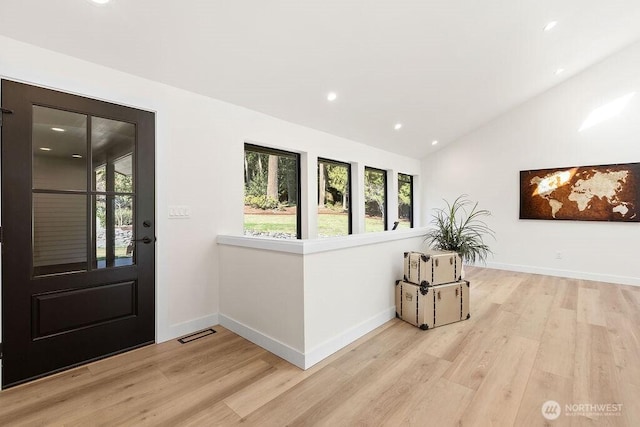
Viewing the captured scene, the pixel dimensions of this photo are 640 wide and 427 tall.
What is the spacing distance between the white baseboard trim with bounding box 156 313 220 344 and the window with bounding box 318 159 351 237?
1.98m

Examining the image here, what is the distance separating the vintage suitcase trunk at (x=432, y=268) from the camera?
2.74 meters

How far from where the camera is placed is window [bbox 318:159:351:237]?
450cm

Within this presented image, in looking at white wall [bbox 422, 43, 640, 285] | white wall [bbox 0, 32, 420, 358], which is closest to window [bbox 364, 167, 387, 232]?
white wall [bbox 422, 43, 640, 285]

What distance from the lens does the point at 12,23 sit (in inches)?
71.1

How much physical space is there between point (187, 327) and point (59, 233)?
1.27 meters

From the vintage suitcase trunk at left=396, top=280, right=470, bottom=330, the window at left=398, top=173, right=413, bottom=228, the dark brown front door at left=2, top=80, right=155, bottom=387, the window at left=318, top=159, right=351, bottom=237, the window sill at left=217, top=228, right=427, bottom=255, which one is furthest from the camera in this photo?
the window at left=398, top=173, right=413, bottom=228

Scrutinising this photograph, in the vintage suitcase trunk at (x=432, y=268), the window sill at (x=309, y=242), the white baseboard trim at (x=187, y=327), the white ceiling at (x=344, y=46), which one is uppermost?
the white ceiling at (x=344, y=46)

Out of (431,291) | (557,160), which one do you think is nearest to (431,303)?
(431,291)

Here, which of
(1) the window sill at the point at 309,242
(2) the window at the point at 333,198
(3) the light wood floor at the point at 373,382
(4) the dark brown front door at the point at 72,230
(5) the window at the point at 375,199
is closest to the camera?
(3) the light wood floor at the point at 373,382

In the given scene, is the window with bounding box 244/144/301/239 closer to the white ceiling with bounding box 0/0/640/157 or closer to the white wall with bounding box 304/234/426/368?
the white ceiling with bounding box 0/0/640/157

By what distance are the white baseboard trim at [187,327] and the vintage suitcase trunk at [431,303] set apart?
188 centimetres

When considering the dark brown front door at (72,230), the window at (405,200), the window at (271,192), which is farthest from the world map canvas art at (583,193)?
the dark brown front door at (72,230)

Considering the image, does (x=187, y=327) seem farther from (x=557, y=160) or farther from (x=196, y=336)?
(x=557, y=160)

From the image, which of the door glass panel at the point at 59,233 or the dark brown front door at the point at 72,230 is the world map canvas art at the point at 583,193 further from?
the door glass panel at the point at 59,233
